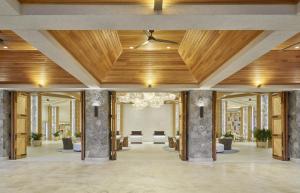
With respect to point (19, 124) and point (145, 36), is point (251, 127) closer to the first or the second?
point (19, 124)

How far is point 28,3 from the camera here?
3715 mm

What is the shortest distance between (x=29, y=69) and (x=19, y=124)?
13.7ft

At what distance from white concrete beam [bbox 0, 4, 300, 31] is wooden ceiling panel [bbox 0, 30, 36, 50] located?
2699 millimetres

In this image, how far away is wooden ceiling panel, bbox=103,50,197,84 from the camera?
9586mm

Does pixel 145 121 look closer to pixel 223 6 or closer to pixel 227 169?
pixel 227 169

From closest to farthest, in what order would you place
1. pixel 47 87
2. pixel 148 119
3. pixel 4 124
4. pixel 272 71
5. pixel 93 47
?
pixel 93 47 → pixel 272 71 → pixel 47 87 → pixel 4 124 → pixel 148 119

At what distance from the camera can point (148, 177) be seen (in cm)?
862

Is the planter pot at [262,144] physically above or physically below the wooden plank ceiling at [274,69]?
below

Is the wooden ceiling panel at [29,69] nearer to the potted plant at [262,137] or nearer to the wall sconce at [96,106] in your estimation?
the wall sconce at [96,106]

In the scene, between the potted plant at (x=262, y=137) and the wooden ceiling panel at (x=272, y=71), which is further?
the potted plant at (x=262, y=137)

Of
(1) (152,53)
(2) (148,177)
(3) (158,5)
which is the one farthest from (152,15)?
(2) (148,177)

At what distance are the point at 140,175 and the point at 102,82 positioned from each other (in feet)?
12.7

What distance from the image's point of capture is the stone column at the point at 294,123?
11.8 metres

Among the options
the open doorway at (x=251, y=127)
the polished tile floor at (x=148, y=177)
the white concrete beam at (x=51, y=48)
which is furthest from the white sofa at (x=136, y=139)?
the white concrete beam at (x=51, y=48)
